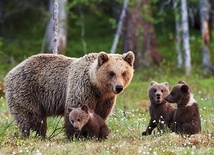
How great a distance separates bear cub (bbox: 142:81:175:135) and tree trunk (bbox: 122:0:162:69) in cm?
1373

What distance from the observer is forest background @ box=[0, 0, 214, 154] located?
26.4ft

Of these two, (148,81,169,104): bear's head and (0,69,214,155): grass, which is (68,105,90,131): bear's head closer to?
(0,69,214,155): grass

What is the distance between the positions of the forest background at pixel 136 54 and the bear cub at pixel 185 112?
9.4 inches

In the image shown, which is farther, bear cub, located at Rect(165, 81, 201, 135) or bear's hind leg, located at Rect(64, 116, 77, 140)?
bear's hind leg, located at Rect(64, 116, 77, 140)

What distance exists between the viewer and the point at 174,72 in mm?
21547

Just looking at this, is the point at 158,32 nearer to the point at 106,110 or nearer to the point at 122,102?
the point at 122,102

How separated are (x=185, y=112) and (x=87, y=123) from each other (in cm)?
150

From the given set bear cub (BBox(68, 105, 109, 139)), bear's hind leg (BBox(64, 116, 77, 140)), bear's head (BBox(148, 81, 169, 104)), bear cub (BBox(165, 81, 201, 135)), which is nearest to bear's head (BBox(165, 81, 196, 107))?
bear cub (BBox(165, 81, 201, 135))

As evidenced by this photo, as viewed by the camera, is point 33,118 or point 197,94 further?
point 197,94

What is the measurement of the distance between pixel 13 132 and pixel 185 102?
10.3 feet

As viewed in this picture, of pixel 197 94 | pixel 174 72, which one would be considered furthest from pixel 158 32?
pixel 197 94

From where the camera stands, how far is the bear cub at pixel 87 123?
8.58 metres

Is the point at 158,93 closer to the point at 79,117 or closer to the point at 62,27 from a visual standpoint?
the point at 79,117

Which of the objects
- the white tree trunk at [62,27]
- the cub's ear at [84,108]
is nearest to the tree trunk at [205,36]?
the white tree trunk at [62,27]
